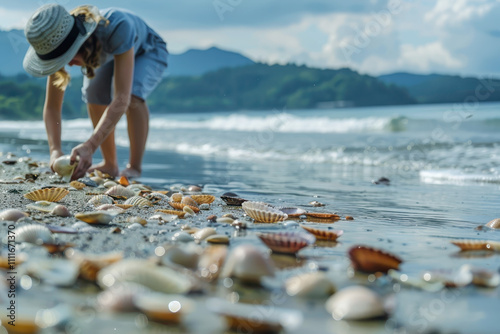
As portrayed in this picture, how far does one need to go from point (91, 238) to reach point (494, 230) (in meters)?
2.10

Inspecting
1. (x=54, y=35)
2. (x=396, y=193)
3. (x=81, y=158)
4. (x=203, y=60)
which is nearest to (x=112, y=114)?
(x=81, y=158)

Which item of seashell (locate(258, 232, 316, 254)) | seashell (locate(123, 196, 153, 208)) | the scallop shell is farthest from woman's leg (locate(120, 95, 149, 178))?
seashell (locate(258, 232, 316, 254))

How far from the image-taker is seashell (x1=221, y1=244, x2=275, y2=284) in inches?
68.2

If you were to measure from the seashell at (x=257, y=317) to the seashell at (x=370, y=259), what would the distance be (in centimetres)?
49

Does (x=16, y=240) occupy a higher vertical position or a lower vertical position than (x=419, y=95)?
lower

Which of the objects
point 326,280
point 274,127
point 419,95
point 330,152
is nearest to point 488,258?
point 326,280

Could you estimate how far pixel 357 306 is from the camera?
57.9 inches

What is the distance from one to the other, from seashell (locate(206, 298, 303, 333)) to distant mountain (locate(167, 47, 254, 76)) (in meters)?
83.9

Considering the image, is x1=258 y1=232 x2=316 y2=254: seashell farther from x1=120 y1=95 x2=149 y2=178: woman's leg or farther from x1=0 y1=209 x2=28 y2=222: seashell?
x1=120 y1=95 x2=149 y2=178: woman's leg

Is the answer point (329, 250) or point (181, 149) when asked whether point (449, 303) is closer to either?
point (329, 250)

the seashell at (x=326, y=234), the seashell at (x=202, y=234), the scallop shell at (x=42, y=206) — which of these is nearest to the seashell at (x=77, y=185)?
the scallop shell at (x=42, y=206)

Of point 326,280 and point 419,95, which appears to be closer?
point 326,280

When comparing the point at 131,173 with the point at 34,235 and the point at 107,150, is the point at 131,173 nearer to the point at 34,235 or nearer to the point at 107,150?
the point at 107,150

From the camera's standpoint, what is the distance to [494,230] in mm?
2941
